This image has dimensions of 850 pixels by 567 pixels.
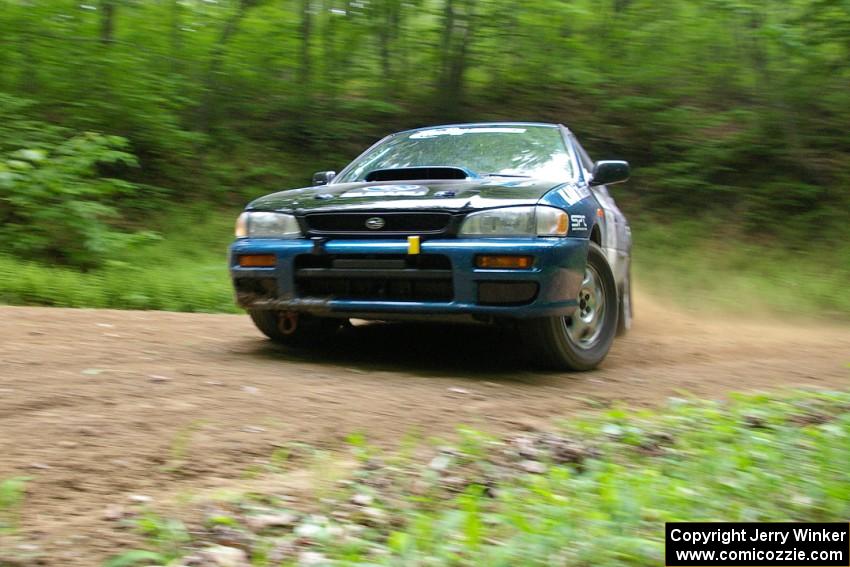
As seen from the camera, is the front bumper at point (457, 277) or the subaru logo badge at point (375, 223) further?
the subaru logo badge at point (375, 223)

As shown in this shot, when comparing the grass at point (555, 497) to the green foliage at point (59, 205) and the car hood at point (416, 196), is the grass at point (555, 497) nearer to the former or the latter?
the car hood at point (416, 196)

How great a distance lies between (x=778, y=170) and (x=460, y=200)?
352 inches

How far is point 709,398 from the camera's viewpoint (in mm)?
4250

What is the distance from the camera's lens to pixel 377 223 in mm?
4480

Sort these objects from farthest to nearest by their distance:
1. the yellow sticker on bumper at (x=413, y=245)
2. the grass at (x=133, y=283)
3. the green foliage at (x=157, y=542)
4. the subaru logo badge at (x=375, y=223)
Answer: the grass at (x=133, y=283), the subaru logo badge at (x=375, y=223), the yellow sticker on bumper at (x=413, y=245), the green foliage at (x=157, y=542)

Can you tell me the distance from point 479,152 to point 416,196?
1.12 metres

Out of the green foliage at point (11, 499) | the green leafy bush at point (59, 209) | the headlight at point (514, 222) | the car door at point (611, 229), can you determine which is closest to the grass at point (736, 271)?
the car door at point (611, 229)

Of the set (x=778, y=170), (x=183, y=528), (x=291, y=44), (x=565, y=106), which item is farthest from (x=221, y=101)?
(x=183, y=528)

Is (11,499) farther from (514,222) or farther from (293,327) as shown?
(293,327)

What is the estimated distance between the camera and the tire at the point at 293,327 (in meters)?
5.21

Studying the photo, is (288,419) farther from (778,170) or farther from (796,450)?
(778,170)

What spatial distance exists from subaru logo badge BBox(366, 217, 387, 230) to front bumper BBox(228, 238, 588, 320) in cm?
9

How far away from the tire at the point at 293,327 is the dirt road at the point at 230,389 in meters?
0.13

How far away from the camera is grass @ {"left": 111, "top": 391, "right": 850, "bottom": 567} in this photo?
7.28 ft
